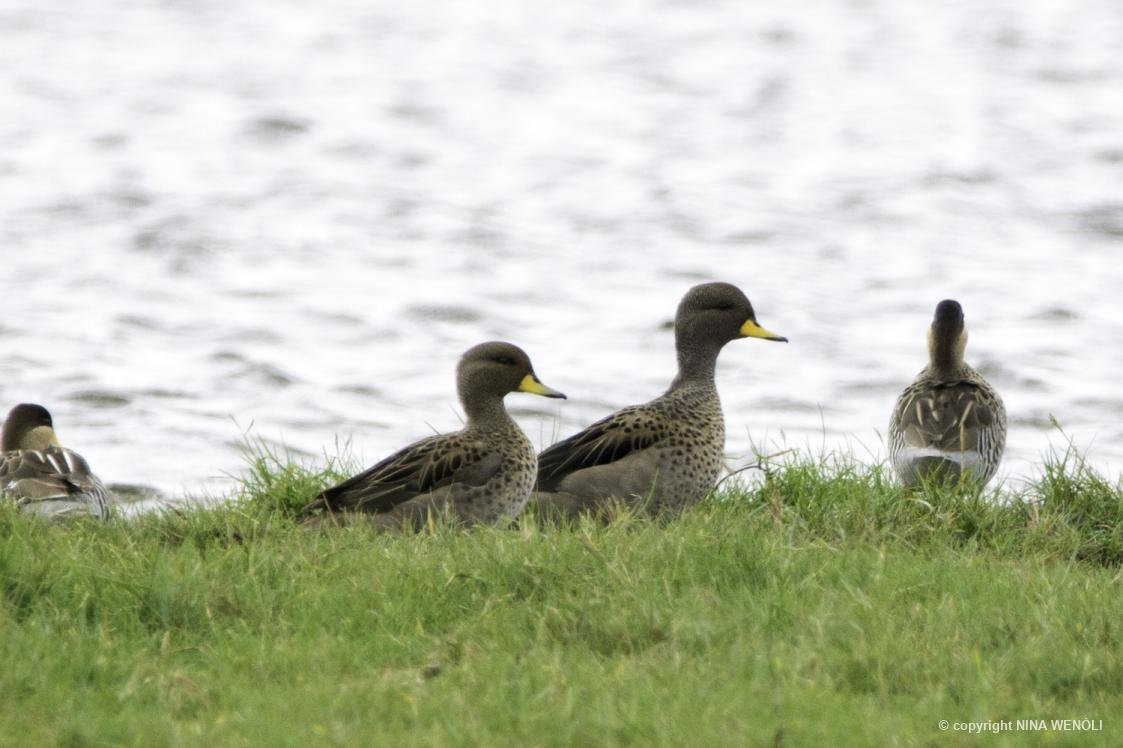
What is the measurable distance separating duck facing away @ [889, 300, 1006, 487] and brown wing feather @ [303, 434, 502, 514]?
6.58 ft

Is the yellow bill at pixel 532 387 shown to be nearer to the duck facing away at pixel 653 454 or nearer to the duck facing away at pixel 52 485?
the duck facing away at pixel 653 454

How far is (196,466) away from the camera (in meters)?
10.8

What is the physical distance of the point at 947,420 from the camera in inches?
322

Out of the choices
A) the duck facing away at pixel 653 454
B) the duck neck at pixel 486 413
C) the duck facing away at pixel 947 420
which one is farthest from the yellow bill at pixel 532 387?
the duck facing away at pixel 947 420

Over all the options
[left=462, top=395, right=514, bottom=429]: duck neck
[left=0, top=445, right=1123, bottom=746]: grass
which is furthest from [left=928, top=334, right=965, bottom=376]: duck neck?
[left=462, top=395, right=514, bottom=429]: duck neck

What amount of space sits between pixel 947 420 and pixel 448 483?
8.31 feet

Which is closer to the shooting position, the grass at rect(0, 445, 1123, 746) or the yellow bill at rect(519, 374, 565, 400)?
the grass at rect(0, 445, 1123, 746)

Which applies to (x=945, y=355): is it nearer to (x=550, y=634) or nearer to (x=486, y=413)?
(x=486, y=413)

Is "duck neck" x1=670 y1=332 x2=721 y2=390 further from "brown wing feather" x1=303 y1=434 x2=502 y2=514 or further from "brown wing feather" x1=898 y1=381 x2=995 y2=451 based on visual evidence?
"brown wing feather" x1=303 y1=434 x2=502 y2=514

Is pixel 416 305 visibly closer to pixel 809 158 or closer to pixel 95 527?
pixel 809 158

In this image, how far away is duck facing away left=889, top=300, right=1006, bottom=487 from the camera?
26.0 feet

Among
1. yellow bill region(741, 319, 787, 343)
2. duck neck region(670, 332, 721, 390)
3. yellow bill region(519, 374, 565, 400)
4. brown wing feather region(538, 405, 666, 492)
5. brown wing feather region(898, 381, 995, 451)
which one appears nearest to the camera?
brown wing feather region(538, 405, 666, 492)

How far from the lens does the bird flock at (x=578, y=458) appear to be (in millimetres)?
7184

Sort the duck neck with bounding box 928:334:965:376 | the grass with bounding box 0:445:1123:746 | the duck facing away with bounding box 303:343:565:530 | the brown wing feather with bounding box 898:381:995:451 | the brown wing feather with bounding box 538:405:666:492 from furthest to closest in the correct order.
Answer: the duck neck with bounding box 928:334:965:376 < the brown wing feather with bounding box 898:381:995:451 < the brown wing feather with bounding box 538:405:666:492 < the duck facing away with bounding box 303:343:565:530 < the grass with bounding box 0:445:1123:746
